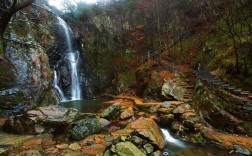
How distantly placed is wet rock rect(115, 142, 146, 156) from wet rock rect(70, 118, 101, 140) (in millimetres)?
1957

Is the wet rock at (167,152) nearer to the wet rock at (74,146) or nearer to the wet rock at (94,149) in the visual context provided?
the wet rock at (94,149)

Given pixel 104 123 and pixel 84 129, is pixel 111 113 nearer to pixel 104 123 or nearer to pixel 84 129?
pixel 104 123

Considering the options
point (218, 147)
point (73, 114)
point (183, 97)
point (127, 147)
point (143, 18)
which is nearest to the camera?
point (127, 147)

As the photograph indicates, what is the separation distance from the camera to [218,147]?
317 inches

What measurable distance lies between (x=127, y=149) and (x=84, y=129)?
247cm

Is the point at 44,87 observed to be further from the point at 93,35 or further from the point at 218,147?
the point at 93,35

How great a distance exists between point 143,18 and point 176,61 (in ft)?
32.3

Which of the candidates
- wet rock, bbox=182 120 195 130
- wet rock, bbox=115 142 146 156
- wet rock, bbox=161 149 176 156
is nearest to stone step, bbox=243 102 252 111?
wet rock, bbox=182 120 195 130

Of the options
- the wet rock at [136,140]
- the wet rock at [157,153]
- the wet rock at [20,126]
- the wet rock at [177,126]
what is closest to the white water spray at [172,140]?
the wet rock at [177,126]

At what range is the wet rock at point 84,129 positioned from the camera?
312 inches

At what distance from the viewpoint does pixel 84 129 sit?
8.29 metres

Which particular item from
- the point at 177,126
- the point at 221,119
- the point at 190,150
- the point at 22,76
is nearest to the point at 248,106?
the point at 221,119

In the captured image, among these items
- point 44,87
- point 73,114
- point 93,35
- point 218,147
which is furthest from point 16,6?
point 93,35

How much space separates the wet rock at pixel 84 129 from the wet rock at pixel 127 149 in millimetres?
1957
